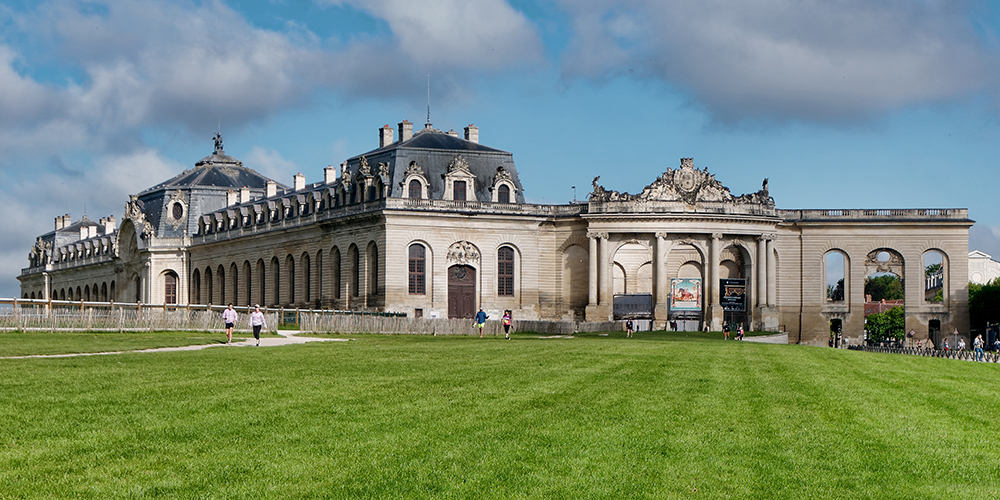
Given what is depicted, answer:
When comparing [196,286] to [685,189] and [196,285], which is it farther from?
[685,189]

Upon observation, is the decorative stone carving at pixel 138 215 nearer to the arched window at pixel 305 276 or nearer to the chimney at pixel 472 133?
the arched window at pixel 305 276

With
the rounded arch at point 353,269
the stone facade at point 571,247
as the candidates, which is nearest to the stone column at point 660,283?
the stone facade at point 571,247

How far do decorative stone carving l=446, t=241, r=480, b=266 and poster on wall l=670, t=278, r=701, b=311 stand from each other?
16.1 metres

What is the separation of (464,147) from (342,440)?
78.5 meters

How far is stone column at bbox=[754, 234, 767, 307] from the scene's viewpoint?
9056 cm

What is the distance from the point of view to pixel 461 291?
9081 centimetres

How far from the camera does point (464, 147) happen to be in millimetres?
93500

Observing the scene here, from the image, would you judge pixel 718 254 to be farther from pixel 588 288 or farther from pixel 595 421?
pixel 595 421

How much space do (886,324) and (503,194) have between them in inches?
3243

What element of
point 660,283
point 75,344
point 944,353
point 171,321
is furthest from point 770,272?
point 75,344

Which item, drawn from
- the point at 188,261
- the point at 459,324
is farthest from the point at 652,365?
the point at 188,261

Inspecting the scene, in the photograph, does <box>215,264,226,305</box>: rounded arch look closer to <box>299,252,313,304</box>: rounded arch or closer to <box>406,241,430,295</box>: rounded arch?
<box>299,252,313,304</box>: rounded arch

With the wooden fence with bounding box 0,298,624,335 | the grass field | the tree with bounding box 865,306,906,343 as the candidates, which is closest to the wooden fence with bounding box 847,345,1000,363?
the wooden fence with bounding box 0,298,624,335

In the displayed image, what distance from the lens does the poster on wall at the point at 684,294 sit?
87812 mm
